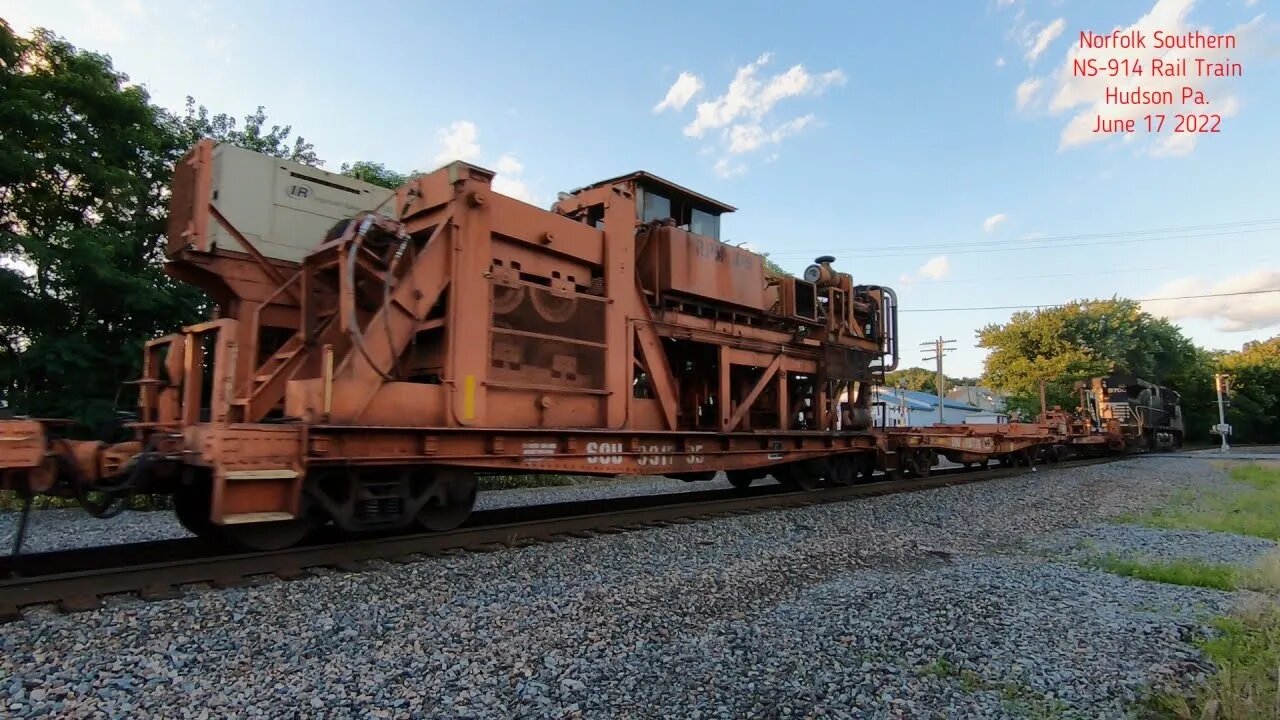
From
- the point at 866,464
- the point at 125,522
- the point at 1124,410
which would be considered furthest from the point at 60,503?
the point at 1124,410

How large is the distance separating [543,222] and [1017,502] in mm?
8262

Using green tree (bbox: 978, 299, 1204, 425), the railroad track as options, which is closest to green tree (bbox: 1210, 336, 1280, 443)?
green tree (bbox: 978, 299, 1204, 425)

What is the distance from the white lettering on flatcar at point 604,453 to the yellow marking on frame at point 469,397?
1.44 m

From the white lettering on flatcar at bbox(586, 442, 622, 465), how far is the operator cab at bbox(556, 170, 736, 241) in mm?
3019

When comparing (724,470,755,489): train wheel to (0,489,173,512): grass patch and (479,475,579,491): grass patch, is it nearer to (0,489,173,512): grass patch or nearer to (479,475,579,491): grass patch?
(479,475,579,491): grass patch

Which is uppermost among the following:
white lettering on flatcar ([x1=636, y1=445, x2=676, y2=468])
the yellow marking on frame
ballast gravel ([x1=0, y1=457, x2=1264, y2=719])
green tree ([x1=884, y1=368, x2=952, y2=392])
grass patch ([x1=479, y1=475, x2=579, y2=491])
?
green tree ([x1=884, y1=368, x2=952, y2=392])

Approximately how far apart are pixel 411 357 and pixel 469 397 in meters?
0.92

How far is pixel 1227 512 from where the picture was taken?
32.9 ft

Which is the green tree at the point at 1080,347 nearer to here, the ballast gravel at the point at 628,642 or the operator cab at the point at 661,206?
the operator cab at the point at 661,206

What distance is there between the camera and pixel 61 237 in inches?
416

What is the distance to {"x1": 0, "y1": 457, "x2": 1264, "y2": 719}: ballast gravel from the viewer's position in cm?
312

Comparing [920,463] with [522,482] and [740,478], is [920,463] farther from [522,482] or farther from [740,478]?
[522,482]

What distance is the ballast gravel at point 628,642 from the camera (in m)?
3.12

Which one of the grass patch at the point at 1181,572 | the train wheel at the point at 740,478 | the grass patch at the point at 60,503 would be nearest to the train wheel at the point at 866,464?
the train wheel at the point at 740,478
